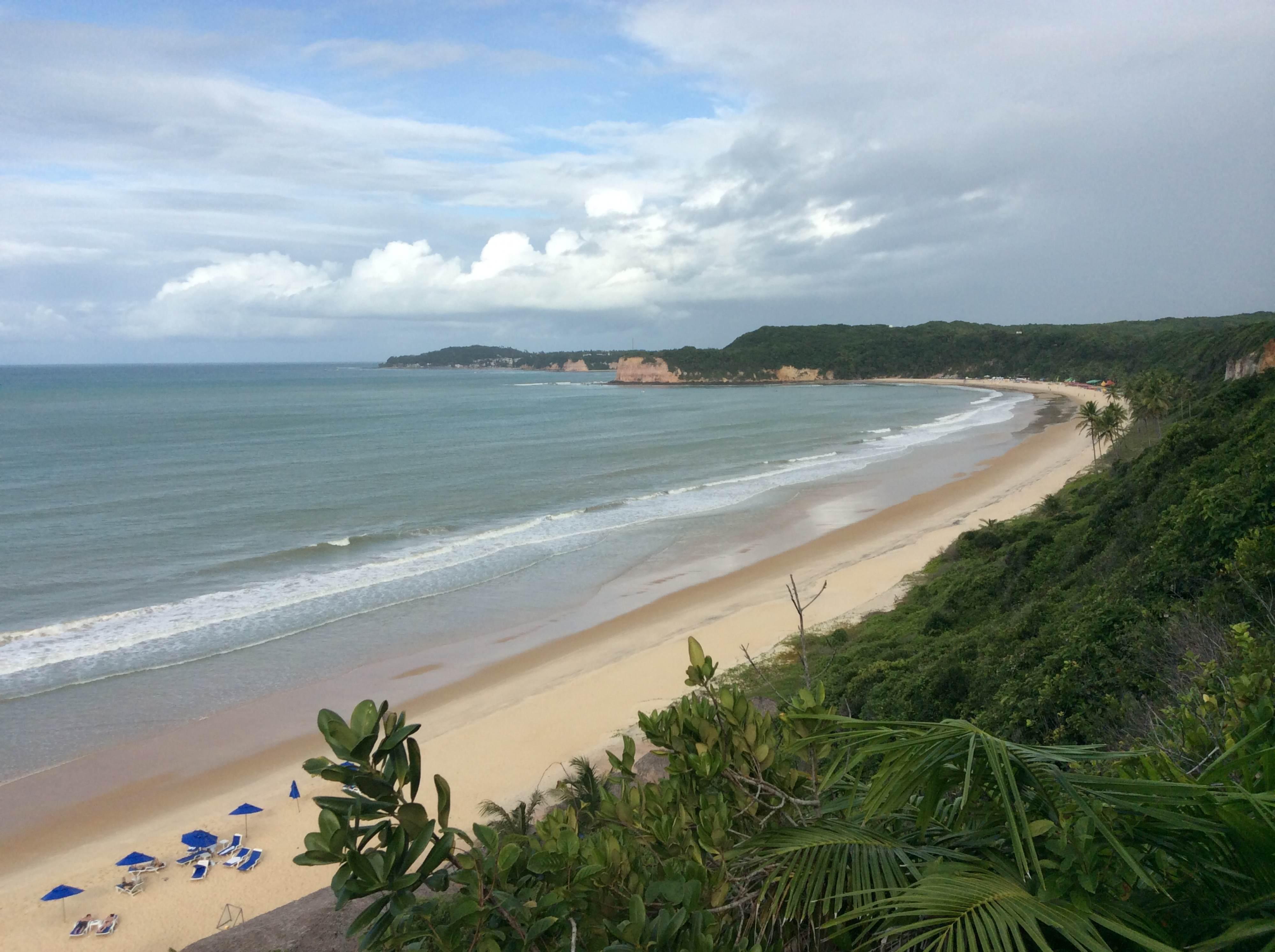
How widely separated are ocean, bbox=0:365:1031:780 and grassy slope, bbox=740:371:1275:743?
30.0 feet

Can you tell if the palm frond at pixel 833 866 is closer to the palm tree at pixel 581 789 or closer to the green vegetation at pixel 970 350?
the palm tree at pixel 581 789

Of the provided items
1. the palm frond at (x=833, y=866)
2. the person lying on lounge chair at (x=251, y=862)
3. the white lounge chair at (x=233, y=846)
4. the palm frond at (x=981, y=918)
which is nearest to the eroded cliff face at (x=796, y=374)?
the white lounge chair at (x=233, y=846)

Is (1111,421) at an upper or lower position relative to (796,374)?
lower

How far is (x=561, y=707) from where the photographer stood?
16391 mm

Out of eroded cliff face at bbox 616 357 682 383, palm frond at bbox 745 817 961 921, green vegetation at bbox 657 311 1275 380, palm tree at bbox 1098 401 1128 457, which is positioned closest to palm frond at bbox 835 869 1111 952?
palm frond at bbox 745 817 961 921

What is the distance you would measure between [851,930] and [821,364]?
516 feet

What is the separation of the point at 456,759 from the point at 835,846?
1292cm

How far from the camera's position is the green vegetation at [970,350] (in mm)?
89812

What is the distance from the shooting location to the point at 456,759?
47.7 ft

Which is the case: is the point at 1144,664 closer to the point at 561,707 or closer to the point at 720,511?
the point at 561,707

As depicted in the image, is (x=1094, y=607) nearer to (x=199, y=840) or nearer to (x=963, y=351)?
(x=199, y=840)

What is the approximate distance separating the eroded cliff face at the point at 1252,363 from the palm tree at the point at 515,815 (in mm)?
20072

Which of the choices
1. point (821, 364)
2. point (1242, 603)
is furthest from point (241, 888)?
point (821, 364)

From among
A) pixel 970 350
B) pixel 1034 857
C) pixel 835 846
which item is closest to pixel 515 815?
pixel 835 846
